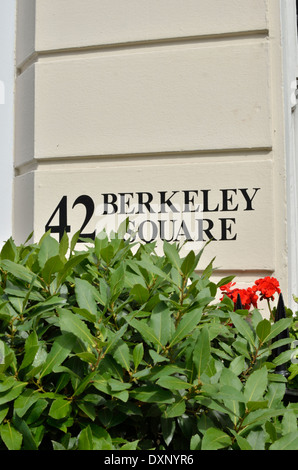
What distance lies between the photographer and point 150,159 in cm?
353

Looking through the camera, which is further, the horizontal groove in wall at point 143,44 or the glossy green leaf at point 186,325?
the horizontal groove in wall at point 143,44

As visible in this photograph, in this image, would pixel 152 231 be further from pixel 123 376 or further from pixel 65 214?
pixel 123 376

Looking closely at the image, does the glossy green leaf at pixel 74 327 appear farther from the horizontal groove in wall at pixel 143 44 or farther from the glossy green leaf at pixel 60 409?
the horizontal groove in wall at pixel 143 44

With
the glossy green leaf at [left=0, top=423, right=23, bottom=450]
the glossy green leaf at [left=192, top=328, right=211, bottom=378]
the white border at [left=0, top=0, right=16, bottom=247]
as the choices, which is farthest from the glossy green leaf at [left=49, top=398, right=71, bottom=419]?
the white border at [left=0, top=0, right=16, bottom=247]

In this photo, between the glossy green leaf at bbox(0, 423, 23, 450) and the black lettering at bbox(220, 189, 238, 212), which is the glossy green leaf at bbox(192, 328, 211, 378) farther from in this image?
the black lettering at bbox(220, 189, 238, 212)

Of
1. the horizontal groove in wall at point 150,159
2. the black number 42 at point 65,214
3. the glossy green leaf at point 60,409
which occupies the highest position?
the horizontal groove in wall at point 150,159

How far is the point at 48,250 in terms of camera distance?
1719 millimetres

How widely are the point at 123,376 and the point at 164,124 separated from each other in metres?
2.35

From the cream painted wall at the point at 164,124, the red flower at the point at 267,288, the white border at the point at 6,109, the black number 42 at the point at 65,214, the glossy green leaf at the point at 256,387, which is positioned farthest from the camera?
the white border at the point at 6,109

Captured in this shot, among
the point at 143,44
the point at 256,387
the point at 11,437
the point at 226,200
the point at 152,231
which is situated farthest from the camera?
the point at 143,44

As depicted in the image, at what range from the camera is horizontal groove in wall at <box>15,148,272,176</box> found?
338cm

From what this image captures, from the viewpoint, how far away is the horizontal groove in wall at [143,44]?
3.43 meters

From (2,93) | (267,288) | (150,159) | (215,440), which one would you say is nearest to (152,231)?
(150,159)

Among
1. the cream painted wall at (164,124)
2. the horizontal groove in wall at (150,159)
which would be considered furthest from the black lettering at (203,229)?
the horizontal groove in wall at (150,159)
